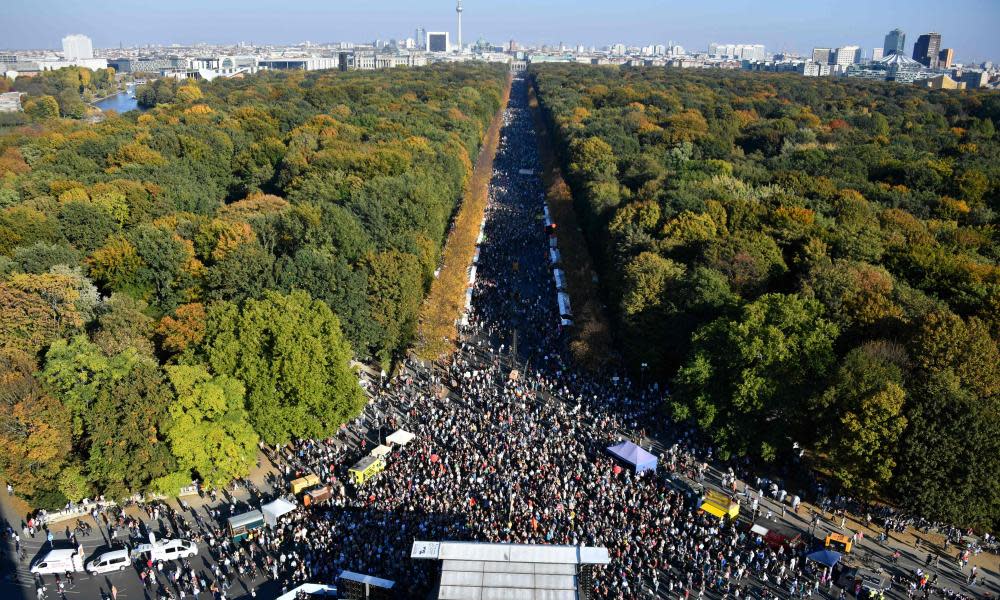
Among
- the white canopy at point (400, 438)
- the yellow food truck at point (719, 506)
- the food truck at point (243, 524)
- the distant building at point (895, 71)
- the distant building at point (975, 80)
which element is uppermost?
the distant building at point (895, 71)

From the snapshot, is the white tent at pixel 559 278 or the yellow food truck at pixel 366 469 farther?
the white tent at pixel 559 278

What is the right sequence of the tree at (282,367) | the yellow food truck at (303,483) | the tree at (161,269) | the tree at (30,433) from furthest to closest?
the tree at (161,269), the tree at (282,367), the yellow food truck at (303,483), the tree at (30,433)

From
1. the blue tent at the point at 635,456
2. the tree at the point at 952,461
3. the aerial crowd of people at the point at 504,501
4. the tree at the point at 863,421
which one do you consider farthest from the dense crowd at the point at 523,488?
the tree at the point at 952,461

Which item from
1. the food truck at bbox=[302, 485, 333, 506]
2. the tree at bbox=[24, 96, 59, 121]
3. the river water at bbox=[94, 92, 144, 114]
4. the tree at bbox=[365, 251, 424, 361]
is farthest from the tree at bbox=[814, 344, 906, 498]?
the river water at bbox=[94, 92, 144, 114]

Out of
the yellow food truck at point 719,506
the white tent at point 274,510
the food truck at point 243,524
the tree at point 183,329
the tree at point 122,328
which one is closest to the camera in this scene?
the food truck at point 243,524

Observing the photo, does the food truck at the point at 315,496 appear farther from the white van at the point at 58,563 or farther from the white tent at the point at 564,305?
the white tent at the point at 564,305

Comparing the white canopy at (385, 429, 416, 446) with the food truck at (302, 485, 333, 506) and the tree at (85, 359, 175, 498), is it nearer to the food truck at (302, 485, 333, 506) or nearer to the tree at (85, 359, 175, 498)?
the food truck at (302, 485, 333, 506)
